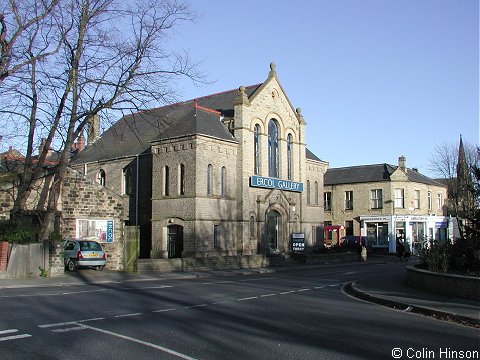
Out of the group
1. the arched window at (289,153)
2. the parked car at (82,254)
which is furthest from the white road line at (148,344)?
the arched window at (289,153)

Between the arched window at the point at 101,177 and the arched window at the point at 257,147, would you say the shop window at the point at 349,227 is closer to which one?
the arched window at the point at 257,147

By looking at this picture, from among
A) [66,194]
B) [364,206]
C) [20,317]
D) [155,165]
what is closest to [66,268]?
[66,194]

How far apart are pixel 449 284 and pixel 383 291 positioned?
2.21 metres

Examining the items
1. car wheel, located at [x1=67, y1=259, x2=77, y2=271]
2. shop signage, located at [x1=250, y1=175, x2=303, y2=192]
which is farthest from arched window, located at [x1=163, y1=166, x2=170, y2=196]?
car wheel, located at [x1=67, y1=259, x2=77, y2=271]

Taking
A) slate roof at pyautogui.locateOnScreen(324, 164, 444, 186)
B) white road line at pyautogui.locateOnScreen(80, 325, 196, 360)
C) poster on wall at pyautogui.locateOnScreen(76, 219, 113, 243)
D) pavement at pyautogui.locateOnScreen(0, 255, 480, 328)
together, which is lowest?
pavement at pyautogui.locateOnScreen(0, 255, 480, 328)

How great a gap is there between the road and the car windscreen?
401 inches

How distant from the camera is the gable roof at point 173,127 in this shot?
34.7 metres

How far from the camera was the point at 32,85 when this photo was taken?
24.7 m

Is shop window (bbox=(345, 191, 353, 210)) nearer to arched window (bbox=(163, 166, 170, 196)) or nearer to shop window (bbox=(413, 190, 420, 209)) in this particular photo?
shop window (bbox=(413, 190, 420, 209))

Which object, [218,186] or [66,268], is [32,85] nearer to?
[66,268]

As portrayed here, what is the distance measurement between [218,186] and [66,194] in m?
10.0

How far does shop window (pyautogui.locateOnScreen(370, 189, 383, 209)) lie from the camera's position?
55094 millimetres

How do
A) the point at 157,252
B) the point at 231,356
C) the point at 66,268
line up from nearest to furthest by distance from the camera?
the point at 231,356
the point at 66,268
the point at 157,252

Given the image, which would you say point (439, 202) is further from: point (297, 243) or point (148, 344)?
point (148, 344)
